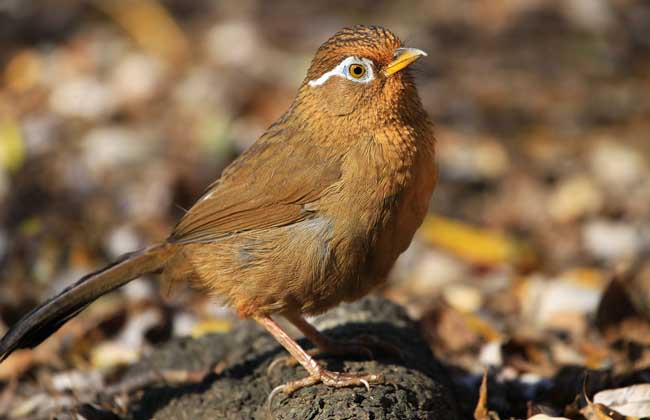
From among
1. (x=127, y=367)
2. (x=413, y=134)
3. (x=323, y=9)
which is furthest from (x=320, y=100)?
(x=323, y=9)

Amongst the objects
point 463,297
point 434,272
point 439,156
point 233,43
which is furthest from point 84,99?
point 463,297

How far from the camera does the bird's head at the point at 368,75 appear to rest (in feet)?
13.9

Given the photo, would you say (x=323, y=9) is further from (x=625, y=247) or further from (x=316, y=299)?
(x=316, y=299)

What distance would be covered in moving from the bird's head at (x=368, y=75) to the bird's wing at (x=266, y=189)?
256 millimetres

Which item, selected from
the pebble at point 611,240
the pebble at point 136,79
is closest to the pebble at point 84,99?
the pebble at point 136,79

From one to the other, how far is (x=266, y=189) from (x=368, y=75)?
0.74 metres

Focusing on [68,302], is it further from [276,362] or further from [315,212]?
[315,212]

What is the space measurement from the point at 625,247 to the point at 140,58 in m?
4.82

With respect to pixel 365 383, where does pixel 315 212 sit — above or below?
above

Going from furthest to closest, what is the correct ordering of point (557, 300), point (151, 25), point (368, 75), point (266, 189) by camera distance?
1. point (151, 25)
2. point (557, 300)
3. point (266, 189)
4. point (368, 75)

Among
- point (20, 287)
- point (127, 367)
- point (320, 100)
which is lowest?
point (127, 367)

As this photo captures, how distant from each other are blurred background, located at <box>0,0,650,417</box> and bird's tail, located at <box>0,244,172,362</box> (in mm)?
808

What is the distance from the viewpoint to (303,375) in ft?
13.6

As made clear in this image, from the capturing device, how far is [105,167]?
7363 millimetres
